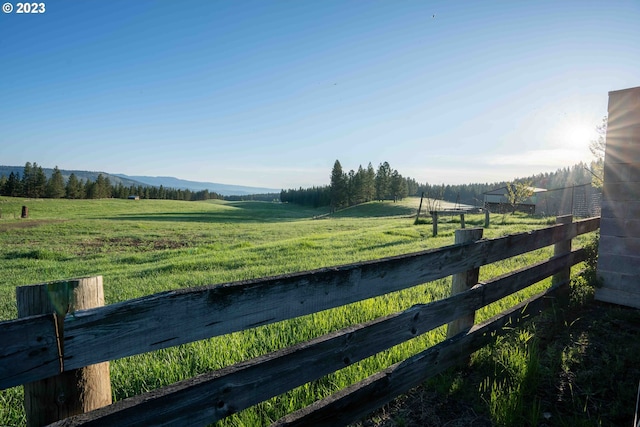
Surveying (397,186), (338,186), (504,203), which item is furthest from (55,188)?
(504,203)

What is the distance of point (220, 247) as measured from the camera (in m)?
19.0

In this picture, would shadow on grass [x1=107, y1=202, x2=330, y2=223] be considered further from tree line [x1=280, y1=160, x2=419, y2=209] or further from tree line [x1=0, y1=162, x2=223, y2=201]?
tree line [x1=0, y1=162, x2=223, y2=201]

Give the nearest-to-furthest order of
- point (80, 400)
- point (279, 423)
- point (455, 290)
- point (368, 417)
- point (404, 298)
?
1. point (80, 400)
2. point (279, 423)
3. point (368, 417)
4. point (455, 290)
5. point (404, 298)

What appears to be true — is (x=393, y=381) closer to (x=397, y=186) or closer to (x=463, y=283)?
(x=463, y=283)

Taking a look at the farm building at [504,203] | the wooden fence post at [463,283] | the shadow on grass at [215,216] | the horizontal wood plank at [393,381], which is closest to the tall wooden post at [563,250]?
the horizontal wood plank at [393,381]

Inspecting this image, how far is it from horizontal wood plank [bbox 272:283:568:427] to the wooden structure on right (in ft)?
8.73

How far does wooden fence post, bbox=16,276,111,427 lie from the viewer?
1521 millimetres

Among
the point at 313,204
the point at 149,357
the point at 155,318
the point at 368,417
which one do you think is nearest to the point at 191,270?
the point at 149,357

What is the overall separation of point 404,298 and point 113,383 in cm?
421

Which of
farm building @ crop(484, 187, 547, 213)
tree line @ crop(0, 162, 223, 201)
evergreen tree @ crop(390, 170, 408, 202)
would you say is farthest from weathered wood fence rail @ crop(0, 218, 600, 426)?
tree line @ crop(0, 162, 223, 201)

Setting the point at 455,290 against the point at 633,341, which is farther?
the point at 633,341

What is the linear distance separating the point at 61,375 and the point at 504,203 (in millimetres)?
62247

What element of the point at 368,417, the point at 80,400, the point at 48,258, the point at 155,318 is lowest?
the point at 48,258

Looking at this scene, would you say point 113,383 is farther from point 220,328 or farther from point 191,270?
point 191,270
